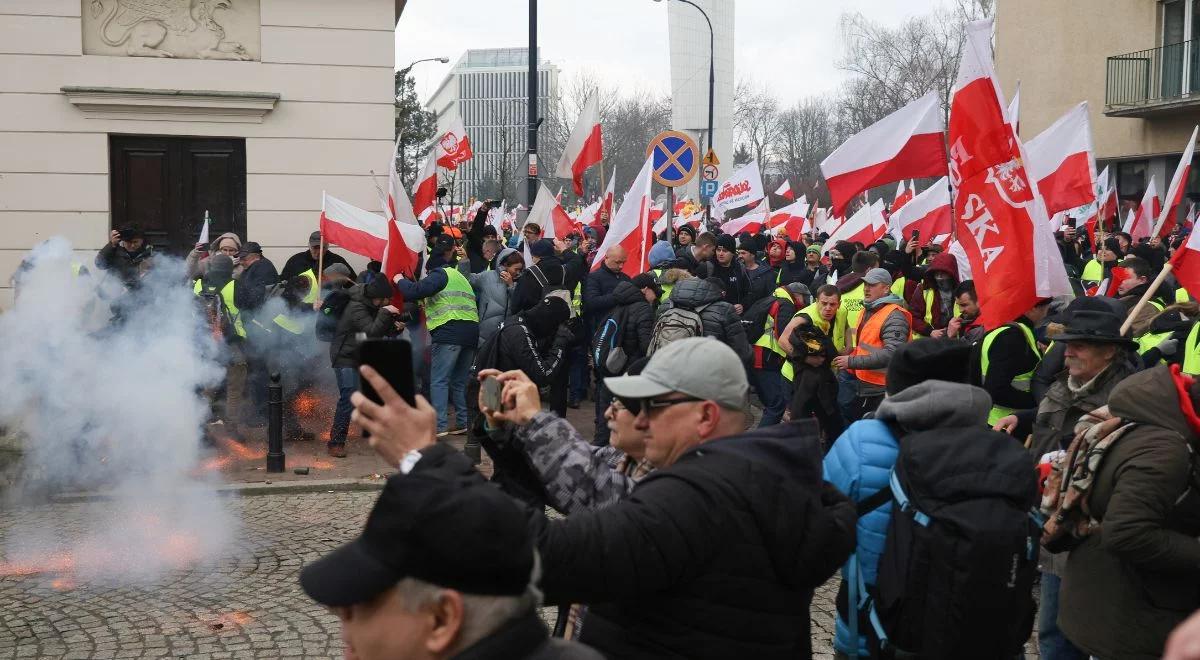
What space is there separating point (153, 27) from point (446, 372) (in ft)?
21.3

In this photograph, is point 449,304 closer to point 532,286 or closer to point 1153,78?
point 532,286

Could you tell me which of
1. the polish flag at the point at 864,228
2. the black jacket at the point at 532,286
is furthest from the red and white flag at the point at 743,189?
the black jacket at the point at 532,286

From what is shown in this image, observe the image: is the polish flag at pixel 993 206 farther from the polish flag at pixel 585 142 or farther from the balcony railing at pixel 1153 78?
the balcony railing at pixel 1153 78

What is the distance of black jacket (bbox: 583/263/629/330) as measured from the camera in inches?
465

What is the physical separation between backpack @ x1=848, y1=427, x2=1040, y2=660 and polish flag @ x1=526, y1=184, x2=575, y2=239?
13488 millimetres

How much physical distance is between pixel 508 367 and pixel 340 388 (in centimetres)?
244

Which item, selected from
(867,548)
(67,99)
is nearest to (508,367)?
(867,548)

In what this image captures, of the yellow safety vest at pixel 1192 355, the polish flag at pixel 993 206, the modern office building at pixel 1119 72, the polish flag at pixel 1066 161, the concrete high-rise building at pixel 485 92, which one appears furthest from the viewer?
the concrete high-rise building at pixel 485 92

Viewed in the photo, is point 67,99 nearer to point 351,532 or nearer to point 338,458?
point 338,458

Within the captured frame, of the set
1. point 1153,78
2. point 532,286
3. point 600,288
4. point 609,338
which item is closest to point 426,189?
point 600,288

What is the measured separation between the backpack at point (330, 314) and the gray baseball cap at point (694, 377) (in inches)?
329

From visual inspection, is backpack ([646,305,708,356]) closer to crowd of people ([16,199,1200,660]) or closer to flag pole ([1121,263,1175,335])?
crowd of people ([16,199,1200,660])

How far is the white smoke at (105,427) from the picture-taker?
805 cm

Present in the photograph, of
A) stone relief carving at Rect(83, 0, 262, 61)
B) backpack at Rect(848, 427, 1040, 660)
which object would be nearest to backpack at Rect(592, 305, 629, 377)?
backpack at Rect(848, 427, 1040, 660)
